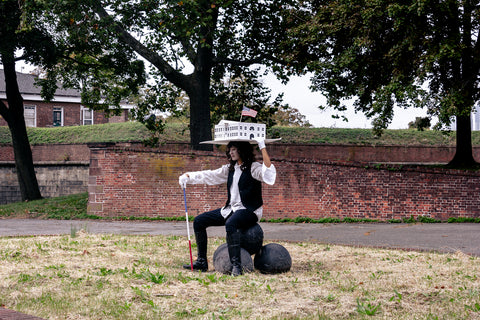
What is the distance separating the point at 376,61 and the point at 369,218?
201 inches

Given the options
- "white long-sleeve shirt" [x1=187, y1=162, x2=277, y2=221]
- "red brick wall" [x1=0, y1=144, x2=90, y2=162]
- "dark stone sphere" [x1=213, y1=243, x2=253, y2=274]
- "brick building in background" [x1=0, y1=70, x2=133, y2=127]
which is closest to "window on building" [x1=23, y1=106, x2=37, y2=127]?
"brick building in background" [x1=0, y1=70, x2=133, y2=127]

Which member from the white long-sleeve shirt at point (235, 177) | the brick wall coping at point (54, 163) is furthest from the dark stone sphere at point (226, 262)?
the brick wall coping at point (54, 163)

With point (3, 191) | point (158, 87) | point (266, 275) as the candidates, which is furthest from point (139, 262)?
point (3, 191)

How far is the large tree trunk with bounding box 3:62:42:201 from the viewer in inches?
957

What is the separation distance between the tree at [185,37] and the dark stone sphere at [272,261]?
10.4 meters

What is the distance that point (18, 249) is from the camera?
9086 millimetres

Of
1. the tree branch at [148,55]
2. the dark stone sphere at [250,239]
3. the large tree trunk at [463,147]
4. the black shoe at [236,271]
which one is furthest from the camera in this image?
the large tree trunk at [463,147]

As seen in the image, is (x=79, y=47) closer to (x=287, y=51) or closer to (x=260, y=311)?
(x=287, y=51)

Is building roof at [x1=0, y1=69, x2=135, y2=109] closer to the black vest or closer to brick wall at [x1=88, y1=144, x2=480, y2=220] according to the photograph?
brick wall at [x1=88, y1=144, x2=480, y2=220]

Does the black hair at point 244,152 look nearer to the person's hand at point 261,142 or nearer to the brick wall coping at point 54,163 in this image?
the person's hand at point 261,142

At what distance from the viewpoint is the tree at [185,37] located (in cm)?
1720

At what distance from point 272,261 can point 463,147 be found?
649 inches

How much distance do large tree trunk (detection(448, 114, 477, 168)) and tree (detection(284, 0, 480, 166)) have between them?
81.7 inches

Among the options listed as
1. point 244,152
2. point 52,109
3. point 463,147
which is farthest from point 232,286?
point 52,109
